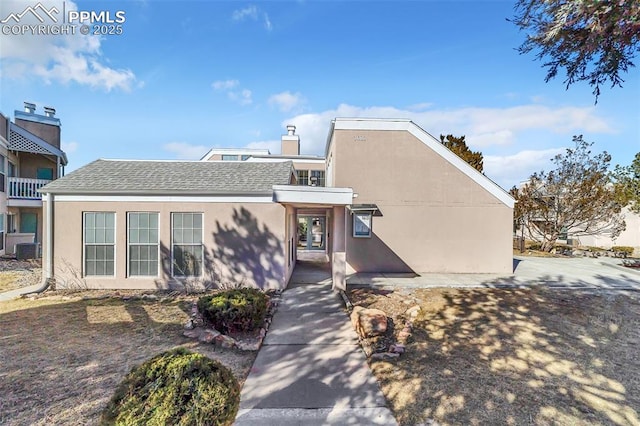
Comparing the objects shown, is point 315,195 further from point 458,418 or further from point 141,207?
point 458,418

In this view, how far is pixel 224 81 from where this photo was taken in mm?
14438

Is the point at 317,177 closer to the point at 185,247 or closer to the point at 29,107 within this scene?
the point at 185,247

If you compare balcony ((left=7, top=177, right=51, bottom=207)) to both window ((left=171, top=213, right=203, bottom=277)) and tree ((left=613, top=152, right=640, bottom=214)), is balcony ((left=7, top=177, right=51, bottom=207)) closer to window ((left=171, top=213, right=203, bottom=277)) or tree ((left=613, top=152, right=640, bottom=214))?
window ((left=171, top=213, right=203, bottom=277))

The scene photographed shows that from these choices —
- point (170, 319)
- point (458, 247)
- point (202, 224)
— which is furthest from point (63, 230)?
point (458, 247)

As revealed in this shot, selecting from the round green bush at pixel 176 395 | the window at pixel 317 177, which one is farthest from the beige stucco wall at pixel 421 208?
the window at pixel 317 177

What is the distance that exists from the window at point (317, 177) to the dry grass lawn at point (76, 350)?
17.2 m

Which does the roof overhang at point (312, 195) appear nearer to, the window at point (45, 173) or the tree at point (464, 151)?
the tree at point (464, 151)

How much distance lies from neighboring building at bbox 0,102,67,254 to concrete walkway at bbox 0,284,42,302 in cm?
980

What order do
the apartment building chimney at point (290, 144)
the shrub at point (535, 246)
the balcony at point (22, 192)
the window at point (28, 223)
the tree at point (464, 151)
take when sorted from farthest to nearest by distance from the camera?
the apartment building chimney at point (290, 144) → the shrub at point (535, 246) → the tree at point (464, 151) → the window at point (28, 223) → the balcony at point (22, 192)

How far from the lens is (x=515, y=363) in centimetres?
562

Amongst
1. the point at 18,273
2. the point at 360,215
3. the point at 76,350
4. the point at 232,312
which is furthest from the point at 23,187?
the point at 360,215

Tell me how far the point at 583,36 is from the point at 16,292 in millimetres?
15503

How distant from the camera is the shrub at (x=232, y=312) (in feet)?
21.1

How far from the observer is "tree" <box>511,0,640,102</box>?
4.01 m
